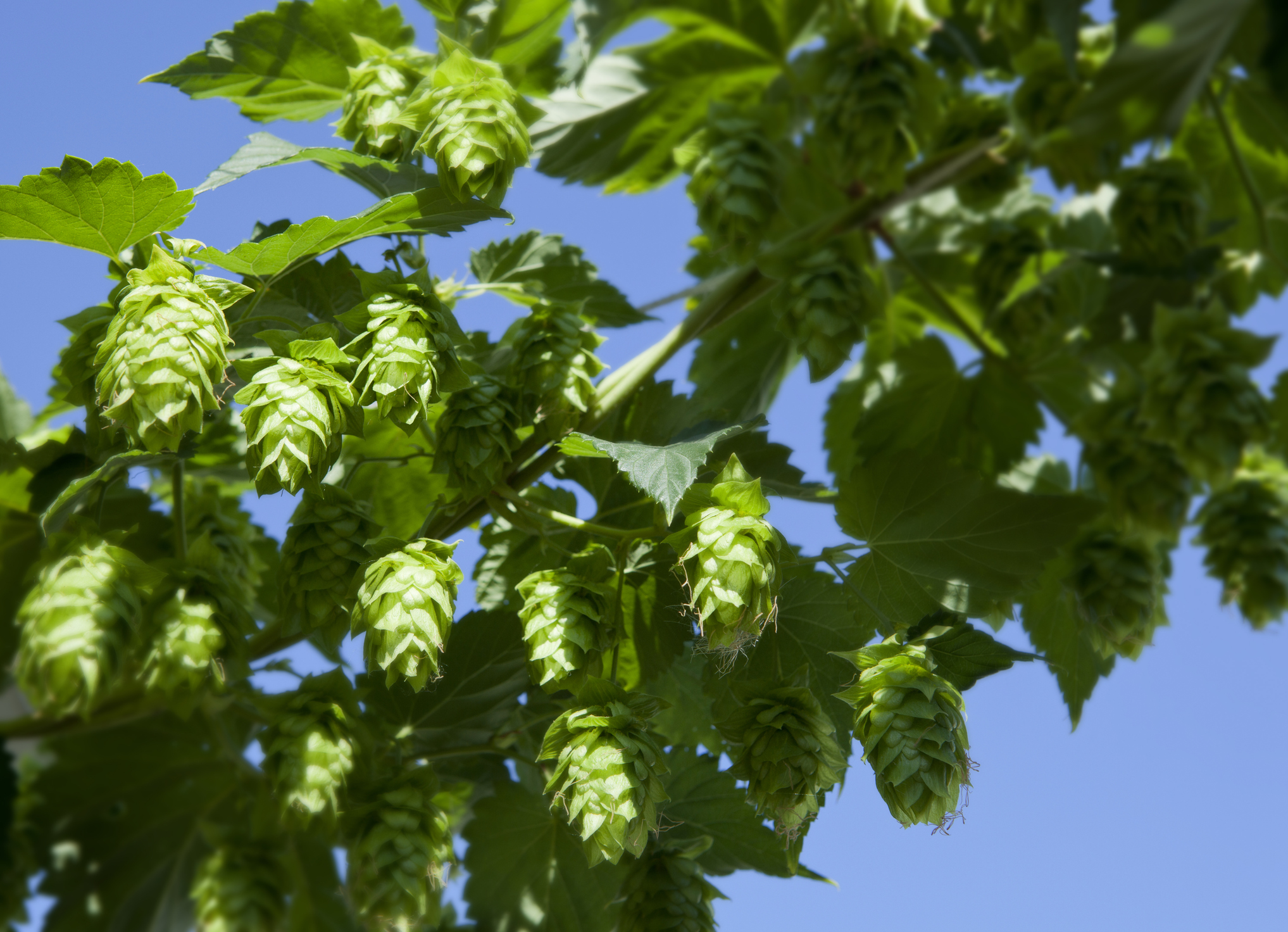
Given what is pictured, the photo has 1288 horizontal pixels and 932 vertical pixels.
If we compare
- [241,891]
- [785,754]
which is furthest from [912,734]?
[241,891]

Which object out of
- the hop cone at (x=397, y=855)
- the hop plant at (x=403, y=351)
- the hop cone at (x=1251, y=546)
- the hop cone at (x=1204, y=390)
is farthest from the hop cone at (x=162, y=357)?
the hop cone at (x=1251, y=546)

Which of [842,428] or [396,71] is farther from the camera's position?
[842,428]

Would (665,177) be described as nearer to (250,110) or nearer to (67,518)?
(250,110)

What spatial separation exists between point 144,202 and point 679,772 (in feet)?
3.59

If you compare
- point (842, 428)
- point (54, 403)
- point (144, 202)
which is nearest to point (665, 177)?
point (842, 428)

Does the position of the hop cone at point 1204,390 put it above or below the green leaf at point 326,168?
above

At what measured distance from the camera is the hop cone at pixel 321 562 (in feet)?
3.87

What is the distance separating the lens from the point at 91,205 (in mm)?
1185

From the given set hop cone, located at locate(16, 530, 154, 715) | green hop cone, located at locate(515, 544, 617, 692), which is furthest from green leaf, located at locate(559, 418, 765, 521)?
hop cone, located at locate(16, 530, 154, 715)

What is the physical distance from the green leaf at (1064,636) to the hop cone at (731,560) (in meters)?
0.80

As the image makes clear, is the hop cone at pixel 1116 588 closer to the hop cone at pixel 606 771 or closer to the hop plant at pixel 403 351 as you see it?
the hop cone at pixel 606 771

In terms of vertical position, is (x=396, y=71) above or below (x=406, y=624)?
above

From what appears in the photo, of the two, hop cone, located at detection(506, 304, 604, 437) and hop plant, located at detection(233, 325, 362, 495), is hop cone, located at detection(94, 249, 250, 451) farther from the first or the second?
hop cone, located at detection(506, 304, 604, 437)

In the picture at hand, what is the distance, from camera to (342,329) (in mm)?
1295
